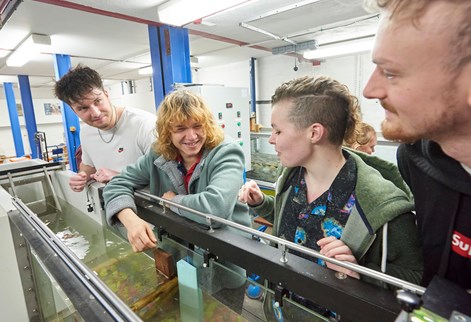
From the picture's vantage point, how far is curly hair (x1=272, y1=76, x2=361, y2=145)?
3.14 feet

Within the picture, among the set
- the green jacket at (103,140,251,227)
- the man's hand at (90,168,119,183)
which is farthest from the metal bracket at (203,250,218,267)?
the man's hand at (90,168,119,183)

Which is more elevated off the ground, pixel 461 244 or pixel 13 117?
pixel 13 117

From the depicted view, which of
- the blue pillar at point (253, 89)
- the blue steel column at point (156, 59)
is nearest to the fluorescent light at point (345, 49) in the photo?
the blue pillar at point (253, 89)

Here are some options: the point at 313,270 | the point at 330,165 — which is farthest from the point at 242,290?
the point at 330,165

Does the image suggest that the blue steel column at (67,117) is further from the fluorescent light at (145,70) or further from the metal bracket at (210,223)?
the metal bracket at (210,223)

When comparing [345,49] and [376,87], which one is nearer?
[376,87]

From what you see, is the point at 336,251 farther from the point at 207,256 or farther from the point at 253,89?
the point at 253,89

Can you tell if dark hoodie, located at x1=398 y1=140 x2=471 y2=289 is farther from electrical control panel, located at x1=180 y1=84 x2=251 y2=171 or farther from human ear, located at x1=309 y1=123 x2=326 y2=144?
electrical control panel, located at x1=180 y1=84 x2=251 y2=171

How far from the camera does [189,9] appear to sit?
9.12 feet

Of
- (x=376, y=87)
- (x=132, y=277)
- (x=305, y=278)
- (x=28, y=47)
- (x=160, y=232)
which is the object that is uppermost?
(x=28, y=47)

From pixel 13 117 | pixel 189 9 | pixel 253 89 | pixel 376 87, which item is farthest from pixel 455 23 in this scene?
pixel 13 117

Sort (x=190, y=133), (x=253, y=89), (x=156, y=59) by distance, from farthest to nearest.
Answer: (x=253, y=89) → (x=156, y=59) → (x=190, y=133)

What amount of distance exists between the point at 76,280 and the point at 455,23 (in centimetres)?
108

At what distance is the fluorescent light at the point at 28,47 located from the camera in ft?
12.2
